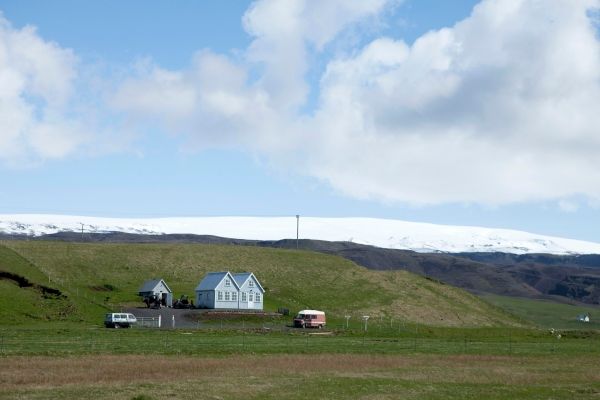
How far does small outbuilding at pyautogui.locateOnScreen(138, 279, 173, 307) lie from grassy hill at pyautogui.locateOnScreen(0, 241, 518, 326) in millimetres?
1843

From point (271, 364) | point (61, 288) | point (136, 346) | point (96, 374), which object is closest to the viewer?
point (96, 374)

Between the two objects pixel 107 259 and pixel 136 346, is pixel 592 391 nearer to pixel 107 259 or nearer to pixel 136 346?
pixel 136 346

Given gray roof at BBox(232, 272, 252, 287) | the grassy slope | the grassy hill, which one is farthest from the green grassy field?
gray roof at BBox(232, 272, 252, 287)

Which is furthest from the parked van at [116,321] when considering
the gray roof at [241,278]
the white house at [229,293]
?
the gray roof at [241,278]

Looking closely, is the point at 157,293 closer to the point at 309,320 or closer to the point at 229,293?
the point at 229,293

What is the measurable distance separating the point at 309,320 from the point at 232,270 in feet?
127

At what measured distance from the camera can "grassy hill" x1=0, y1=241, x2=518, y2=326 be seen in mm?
102262

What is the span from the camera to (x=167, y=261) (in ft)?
425

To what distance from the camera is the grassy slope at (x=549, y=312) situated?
133 meters

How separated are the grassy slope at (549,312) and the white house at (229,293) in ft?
163

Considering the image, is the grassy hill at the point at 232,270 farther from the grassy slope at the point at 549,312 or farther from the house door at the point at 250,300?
the grassy slope at the point at 549,312

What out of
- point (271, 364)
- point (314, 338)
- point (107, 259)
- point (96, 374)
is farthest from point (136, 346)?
point (107, 259)

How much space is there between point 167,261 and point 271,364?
8580 cm

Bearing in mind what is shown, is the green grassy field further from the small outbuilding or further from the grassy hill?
the small outbuilding
